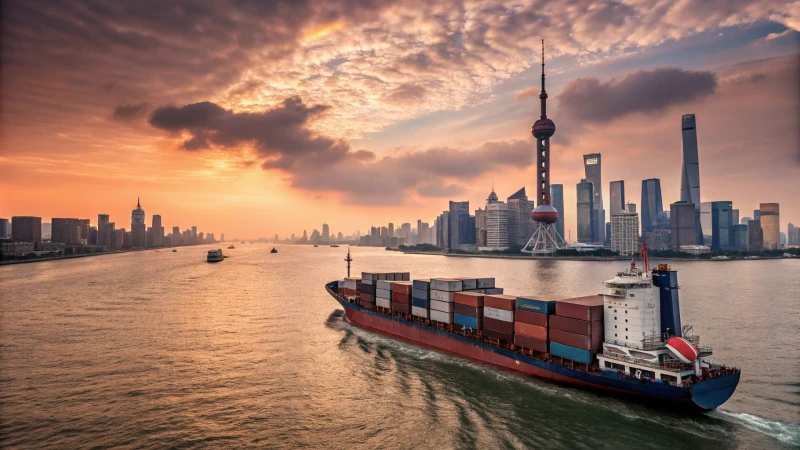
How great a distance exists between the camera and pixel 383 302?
165 ft

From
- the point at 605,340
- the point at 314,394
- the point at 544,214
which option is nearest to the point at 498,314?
the point at 605,340

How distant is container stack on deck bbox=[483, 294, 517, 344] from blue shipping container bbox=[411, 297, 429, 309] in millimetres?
8171

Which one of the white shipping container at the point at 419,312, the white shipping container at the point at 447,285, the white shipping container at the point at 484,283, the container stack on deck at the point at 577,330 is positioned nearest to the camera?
the container stack on deck at the point at 577,330

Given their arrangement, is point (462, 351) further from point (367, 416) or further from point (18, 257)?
point (18, 257)

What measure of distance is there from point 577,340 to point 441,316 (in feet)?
49.1

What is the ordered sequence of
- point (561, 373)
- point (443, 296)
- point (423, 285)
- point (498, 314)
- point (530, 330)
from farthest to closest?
1. point (423, 285)
2. point (443, 296)
3. point (498, 314)
4. point (530, 330)
5. point (561, 373)

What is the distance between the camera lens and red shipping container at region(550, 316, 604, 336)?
29.0m

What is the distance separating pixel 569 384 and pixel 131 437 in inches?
1169

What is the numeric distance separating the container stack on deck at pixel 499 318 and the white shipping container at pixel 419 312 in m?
8.16

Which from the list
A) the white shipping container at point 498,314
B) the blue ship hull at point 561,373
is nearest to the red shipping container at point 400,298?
the blue ship hull at point 561,373

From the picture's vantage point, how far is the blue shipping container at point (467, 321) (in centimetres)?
3768

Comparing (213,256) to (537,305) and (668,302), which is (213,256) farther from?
(668,302)

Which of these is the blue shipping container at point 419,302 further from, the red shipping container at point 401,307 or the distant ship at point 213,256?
the distant ship at point 213,256

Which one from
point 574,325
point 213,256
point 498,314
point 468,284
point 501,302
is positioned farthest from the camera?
point 213,256
